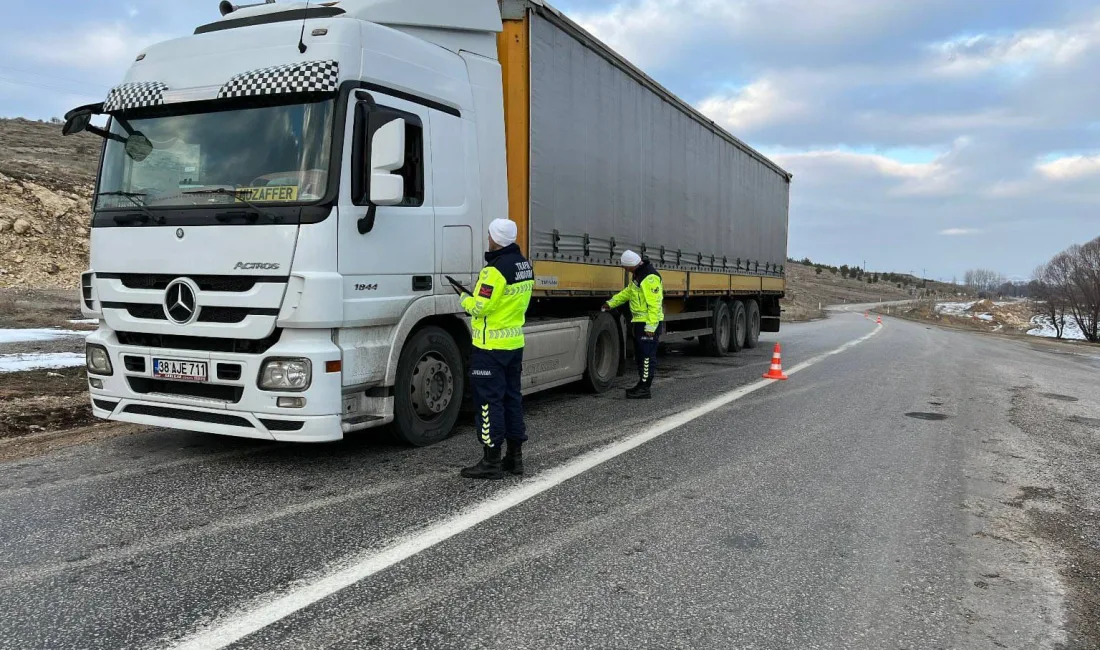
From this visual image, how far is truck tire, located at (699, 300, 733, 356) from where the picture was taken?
1359cm

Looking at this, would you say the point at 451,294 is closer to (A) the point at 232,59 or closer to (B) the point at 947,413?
(A) the point at 232,59

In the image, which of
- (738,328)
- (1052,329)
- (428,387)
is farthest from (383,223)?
(1052,329)

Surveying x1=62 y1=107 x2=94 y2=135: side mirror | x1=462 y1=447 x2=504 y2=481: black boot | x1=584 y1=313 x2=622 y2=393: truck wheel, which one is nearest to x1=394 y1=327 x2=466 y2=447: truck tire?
x1=462 y1=447 x2=504 y2=481: black boot

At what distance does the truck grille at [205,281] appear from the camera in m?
4.60

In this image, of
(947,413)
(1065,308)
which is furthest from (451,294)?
(1065,308)

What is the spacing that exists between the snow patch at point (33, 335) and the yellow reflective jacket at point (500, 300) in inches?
363

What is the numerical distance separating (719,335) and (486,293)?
9.81m

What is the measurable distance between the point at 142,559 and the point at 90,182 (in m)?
24.8

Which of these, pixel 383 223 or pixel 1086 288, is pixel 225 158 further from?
pixel 1086 288

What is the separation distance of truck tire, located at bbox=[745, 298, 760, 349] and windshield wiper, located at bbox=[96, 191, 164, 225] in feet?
42.2

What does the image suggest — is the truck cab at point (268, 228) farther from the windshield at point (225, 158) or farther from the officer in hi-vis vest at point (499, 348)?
the officer in hi-vis vest at point (499, 348)

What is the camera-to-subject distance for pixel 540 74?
6.93 meters

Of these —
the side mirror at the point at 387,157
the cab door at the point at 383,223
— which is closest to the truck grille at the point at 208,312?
the cab door at the point at 383,223

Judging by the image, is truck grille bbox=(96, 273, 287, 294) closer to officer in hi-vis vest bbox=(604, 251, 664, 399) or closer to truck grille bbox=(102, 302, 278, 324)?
truck grille bbox=(102, 302, 278, 324)
